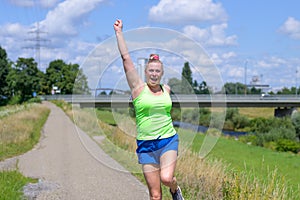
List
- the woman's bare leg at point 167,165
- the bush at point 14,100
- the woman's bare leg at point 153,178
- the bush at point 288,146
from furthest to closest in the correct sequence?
the bush at point 14,100, the bush at point 288,146, the woman's bare leg at point 153,178, the woman's bare leg at point 167,165

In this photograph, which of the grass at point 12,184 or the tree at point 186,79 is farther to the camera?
the tree at point 186,79

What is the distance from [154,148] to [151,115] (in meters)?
0.45

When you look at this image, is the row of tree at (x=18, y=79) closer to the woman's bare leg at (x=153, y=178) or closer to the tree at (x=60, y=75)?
the tree at (x=60, y=75)

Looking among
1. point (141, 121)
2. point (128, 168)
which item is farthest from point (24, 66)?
point (141, 121)

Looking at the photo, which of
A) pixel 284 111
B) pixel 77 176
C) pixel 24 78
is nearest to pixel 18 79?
pixel 24 78

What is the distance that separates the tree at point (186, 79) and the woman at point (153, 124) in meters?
2.63

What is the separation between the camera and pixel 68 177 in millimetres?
12352

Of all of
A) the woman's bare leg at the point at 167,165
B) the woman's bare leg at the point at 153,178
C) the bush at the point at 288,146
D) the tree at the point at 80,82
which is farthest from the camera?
the bush at the point at 288,146

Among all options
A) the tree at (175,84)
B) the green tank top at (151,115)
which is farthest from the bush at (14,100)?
the green tank top at (151,115)

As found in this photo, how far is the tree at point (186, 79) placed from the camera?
30.4 ft

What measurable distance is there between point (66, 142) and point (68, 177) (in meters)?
11.6

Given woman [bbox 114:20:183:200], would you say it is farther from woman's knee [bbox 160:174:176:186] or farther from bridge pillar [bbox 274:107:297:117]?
bridge pillar [bbox 274:107:297:117]

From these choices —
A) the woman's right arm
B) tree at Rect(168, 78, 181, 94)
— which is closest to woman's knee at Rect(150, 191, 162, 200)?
the woman's right arm

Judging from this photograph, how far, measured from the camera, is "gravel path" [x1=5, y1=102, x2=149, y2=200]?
991 cm
